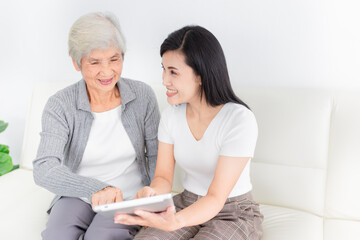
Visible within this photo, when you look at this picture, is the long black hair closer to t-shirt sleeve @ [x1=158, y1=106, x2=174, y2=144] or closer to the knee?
t-shirt sleeve @ [x1=158, y1=106, x2=174, y2=144]

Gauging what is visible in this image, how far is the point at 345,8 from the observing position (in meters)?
1.63

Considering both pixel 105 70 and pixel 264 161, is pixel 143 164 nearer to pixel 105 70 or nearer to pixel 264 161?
pixel 105 70

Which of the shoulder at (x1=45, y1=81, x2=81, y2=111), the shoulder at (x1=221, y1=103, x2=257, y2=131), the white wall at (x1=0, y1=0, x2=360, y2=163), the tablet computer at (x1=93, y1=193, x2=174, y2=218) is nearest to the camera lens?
the tablet computer at (x1=93, y1=193, x2=174, y2=218)

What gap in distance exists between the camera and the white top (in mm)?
1518

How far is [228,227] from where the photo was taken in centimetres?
121

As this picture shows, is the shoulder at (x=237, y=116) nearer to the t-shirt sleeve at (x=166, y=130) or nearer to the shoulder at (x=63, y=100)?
the t-shirt sleeve at (x=166, y=130)

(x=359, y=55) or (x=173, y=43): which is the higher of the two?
(x=173, y=43)

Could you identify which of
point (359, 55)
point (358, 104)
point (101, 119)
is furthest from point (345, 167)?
point (101, 119)

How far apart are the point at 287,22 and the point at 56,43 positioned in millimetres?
1379

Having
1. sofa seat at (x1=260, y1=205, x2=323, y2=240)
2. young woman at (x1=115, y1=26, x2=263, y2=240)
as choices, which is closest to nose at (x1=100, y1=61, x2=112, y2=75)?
young woman at (x1=115, y1=26, x2=263, y2=240)

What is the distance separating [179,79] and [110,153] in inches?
18.9

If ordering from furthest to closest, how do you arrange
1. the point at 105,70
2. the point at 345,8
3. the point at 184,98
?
the point at 345,8 < the point at 105,70 < the point at 184,98

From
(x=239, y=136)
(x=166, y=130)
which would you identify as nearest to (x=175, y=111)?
(x=166, y=130)

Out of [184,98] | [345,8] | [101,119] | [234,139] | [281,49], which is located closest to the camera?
[234,139]
